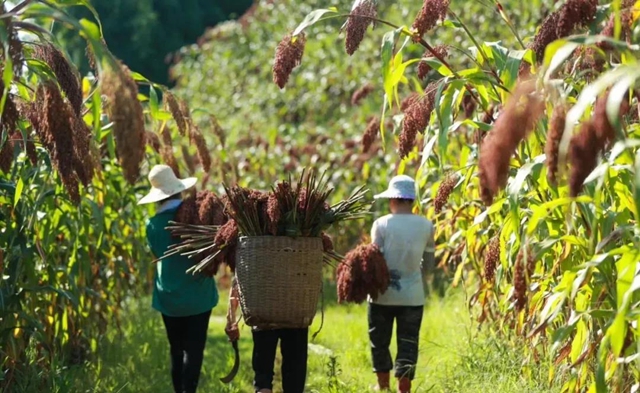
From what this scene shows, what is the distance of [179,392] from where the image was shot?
284 inches

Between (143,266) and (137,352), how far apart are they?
0.70 meters

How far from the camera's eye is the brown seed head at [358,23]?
4.81 metres

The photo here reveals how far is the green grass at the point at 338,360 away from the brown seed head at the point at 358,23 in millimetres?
2209

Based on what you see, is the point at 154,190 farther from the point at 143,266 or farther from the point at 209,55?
the point at 209,55

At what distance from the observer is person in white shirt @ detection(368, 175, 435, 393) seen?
7270 mm

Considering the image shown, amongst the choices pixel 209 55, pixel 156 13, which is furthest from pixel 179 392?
pixel 156 13

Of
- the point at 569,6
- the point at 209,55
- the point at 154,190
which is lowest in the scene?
the point at 154,190

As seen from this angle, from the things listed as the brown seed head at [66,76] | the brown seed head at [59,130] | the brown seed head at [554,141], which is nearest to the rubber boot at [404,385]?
the brown seed head at [66,76]

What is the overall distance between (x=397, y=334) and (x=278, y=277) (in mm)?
1552

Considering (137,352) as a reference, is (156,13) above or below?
above

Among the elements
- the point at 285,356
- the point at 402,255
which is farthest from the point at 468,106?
the point at 285,356

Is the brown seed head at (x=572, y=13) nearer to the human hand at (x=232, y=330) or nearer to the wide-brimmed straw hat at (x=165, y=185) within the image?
the human hand at (x=232, y=330)

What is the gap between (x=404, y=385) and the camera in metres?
7.19

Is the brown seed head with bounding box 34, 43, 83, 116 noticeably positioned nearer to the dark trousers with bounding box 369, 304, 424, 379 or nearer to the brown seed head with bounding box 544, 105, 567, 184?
the brown seed head with bounding box 544, 105, 567, 184
